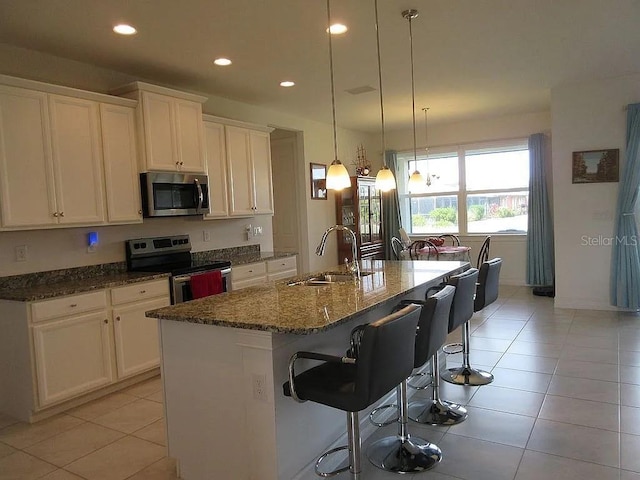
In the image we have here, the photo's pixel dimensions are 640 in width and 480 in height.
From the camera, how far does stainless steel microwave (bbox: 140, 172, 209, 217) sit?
13.3ft

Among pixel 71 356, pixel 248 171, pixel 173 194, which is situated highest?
pixel 248 171

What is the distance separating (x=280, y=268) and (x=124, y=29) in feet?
9.29

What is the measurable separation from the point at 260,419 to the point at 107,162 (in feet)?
8.75

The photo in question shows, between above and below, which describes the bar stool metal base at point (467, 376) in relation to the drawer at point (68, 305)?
below

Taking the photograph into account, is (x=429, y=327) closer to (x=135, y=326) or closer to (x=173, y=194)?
(x=135, y=326)

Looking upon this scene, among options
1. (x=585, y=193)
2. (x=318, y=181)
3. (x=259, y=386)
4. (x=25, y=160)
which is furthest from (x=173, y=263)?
(x=585, y=193)

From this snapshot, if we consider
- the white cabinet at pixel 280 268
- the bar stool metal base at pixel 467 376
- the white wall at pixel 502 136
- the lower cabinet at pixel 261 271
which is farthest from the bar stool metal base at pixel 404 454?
the white wall at pixel 502 136

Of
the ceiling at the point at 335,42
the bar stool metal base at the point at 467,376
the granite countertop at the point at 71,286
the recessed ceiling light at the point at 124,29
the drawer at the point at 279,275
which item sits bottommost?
the bar stool metal base at the point at 467,376

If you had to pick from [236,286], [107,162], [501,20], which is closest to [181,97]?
[107,162]

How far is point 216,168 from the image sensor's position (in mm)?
4805

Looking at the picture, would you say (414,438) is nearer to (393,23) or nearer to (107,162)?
(393,23)

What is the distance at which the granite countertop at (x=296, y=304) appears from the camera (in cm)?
201

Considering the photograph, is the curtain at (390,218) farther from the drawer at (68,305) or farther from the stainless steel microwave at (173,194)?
the drawer at (68,305)

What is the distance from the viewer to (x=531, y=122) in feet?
23.7
